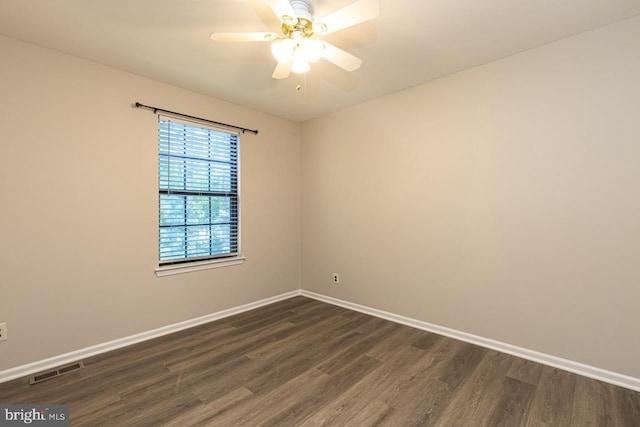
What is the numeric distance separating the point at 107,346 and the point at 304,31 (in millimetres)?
2960

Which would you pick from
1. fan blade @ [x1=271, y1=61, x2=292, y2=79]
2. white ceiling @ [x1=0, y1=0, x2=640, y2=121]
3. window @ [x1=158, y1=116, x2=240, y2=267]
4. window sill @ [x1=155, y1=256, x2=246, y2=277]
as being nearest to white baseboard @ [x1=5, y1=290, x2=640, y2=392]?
window sill @ [x1=155, y1=256, x2=246, y2=277]

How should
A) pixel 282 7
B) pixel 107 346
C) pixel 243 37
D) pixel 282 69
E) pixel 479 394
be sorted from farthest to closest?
pixel 107 346, pixel 282 69, pixel 479 394, pixel 243 37, pixel 282 7

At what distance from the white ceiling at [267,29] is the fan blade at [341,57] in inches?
10.5

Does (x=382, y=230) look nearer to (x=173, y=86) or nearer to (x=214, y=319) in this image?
(x=214, y=319)

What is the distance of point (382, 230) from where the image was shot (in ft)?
11.1

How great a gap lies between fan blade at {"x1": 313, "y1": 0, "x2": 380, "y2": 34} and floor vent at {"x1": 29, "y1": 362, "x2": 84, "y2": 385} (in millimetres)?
2994

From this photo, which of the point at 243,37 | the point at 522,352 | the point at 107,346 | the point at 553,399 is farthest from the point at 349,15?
the point at 107,346

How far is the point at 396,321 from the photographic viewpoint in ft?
10.7

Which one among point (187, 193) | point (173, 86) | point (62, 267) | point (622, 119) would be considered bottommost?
point (62, 267)

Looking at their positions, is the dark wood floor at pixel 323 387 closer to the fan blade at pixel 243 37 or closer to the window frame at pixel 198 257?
the window frame at pixel 198 257

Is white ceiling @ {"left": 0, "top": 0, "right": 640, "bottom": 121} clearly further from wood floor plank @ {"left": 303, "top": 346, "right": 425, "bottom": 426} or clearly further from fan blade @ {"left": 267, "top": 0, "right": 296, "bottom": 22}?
wood floor plank @ {"left": 303, "top": 346, "right": 425, "bottom": 426}

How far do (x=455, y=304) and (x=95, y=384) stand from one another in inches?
116

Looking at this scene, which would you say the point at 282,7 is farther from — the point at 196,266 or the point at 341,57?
the point at 196,266

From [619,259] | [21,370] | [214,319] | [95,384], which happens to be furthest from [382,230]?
[21,370]
